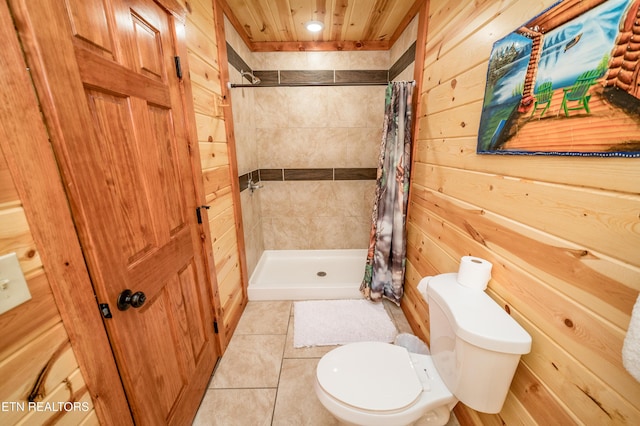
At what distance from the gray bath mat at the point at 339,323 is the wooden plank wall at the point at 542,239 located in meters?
0.71

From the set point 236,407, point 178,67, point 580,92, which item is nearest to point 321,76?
point 178,67

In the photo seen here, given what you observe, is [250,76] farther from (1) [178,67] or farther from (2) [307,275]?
(2) [307,275]

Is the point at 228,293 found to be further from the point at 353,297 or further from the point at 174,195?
the point at 353,297

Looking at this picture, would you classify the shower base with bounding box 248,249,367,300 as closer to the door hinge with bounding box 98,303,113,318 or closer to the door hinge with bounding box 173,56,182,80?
the door hinge with bounding box 98,303,113,318

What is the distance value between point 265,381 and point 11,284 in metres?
1.38

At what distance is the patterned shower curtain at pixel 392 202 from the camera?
1.81 metres

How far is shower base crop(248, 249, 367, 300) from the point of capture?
224 cm

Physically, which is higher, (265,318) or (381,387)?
(381,387)

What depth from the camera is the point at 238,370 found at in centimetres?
157

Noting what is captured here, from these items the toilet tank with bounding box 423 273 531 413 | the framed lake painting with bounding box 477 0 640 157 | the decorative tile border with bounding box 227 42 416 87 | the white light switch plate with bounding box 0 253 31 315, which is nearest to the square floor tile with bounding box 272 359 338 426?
the toilet tank with bounding box 423 273 531 413

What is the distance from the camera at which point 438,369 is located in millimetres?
1064

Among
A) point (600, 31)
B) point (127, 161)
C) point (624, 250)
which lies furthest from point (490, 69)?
point (127, 161)

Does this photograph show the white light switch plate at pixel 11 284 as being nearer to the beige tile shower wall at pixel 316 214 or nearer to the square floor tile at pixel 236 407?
the square floor tile at pixel 236 407

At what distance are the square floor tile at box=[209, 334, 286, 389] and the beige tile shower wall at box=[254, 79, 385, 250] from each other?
51.6 inches
